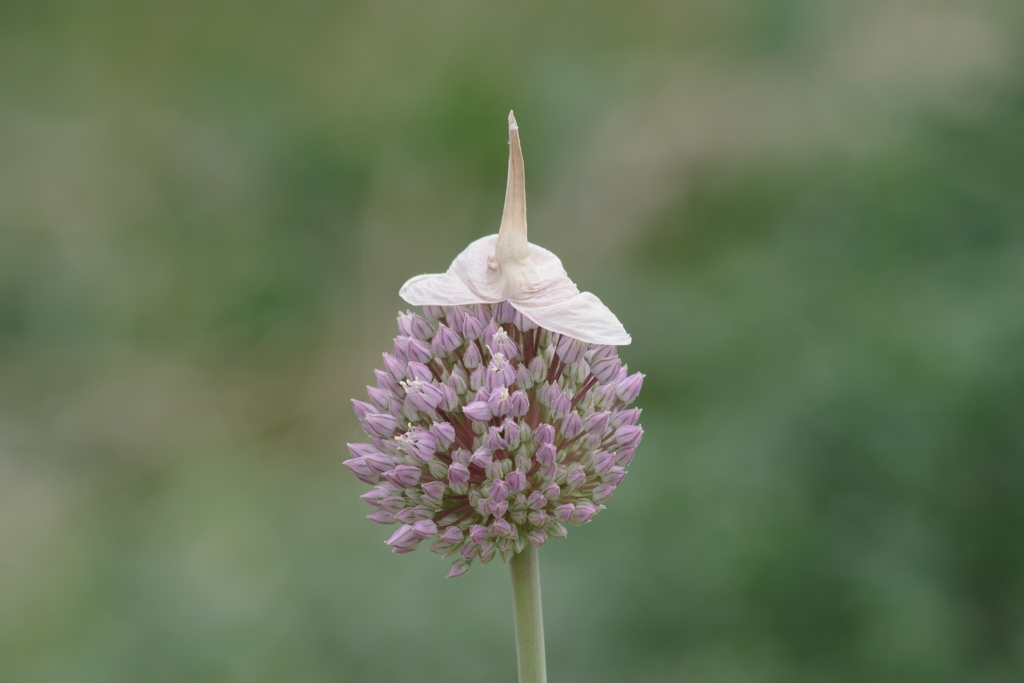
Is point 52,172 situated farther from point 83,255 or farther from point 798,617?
point 798,617

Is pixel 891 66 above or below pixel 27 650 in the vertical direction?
above

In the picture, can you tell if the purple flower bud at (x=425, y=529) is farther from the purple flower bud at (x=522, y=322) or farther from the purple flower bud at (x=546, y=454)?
the purple flower bud at (x=522, y=322)

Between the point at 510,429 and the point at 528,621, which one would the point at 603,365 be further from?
the point at 528,621

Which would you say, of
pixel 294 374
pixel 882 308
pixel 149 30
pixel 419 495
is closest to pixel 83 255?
pixel 294 374

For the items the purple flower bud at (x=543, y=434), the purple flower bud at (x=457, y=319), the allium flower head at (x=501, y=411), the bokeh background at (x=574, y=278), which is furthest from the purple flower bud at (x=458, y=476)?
the bokeh background at (x=574, y=278)

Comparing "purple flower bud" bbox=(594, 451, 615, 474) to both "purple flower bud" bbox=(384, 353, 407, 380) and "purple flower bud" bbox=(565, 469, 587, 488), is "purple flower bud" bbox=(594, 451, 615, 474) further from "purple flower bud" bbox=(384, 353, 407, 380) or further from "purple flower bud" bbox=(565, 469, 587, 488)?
"purple flower bud" bbox=(384, 353, 407, 380)

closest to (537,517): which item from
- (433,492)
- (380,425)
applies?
(433,492)
